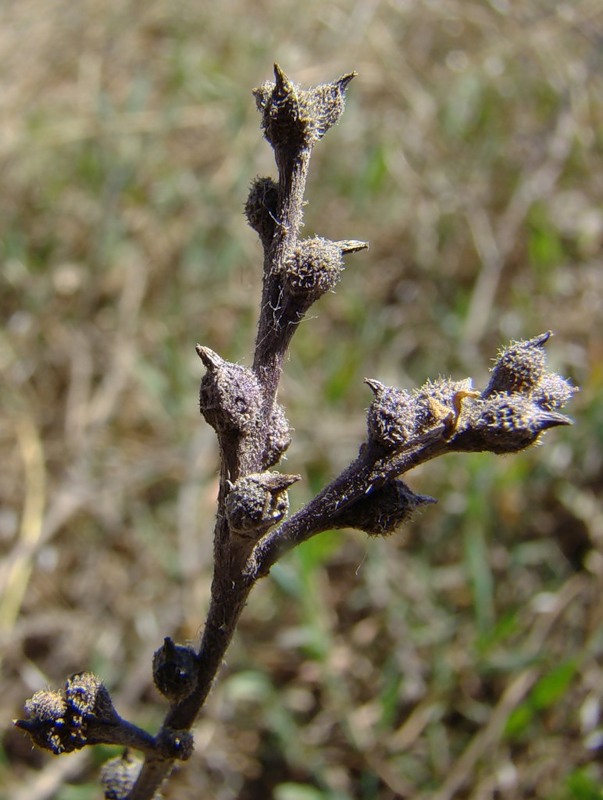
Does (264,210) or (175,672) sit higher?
(264,210)

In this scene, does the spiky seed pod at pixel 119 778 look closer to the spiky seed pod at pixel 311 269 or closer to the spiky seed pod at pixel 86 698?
the spiky seed pod at pixel 86 698


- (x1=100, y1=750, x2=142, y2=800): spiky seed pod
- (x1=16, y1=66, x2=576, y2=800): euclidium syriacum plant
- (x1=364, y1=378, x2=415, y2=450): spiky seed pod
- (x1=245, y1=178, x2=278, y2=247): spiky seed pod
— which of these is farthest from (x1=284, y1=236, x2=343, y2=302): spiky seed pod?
(x1=100, y1=750, x2=142, y2=800): spiky seed pod

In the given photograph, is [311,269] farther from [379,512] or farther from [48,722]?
[48,722]

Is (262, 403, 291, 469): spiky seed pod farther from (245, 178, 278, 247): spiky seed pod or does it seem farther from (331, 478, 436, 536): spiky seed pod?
(245, 178, 278, 247): spiky seed pod

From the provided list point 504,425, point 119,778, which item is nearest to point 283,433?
point 504,425

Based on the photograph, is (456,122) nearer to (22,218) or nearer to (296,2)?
(296,2)

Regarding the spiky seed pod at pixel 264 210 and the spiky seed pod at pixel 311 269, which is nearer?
the spiky seed pod at pixel 311 269

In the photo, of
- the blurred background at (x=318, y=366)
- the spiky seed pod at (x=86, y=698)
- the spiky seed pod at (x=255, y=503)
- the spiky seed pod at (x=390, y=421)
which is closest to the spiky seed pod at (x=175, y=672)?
the spiky seed pod at (x=86, y=698)
